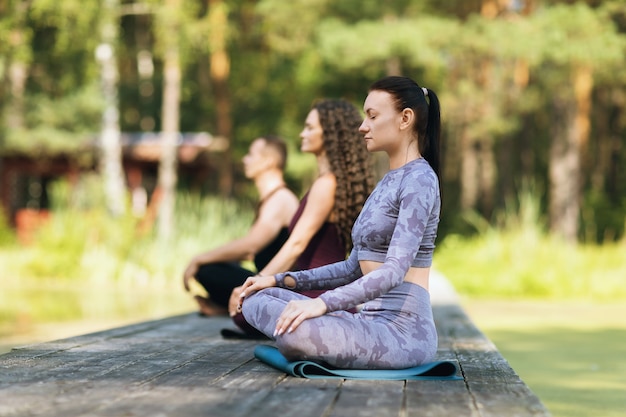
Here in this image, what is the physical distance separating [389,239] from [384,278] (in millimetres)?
269

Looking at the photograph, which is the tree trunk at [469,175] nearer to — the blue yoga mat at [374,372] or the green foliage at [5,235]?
the green foliage at [5,235]

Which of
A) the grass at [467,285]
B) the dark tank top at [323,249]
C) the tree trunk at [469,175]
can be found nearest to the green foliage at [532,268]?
the grass at [467,285]

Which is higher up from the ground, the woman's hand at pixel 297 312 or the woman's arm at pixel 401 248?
the woman's arm at pixel 401 248

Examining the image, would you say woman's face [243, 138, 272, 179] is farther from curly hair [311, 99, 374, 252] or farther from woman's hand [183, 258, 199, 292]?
curly hair [311, 99, 374, 252]

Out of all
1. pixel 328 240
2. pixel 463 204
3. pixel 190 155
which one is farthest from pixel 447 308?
pixel 463 204

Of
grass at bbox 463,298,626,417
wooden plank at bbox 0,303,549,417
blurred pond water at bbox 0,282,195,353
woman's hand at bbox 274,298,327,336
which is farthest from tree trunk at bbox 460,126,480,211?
woman's hand at bbox 274,298,327,336

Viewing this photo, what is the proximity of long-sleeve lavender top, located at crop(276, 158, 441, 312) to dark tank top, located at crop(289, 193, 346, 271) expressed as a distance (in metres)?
1.10

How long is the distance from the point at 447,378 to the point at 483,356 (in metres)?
0.81

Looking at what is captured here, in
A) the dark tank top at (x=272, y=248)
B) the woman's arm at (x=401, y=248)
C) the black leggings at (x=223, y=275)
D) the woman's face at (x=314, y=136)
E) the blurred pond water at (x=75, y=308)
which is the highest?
the woman's face at (x=314, y=136)

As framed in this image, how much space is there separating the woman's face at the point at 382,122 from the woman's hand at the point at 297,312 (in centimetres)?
61

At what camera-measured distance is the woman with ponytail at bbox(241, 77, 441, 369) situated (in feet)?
10.0

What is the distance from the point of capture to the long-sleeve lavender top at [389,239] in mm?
3014

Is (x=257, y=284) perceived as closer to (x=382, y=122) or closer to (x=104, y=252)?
(x=382, y=122)

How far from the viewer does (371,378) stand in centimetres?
314
